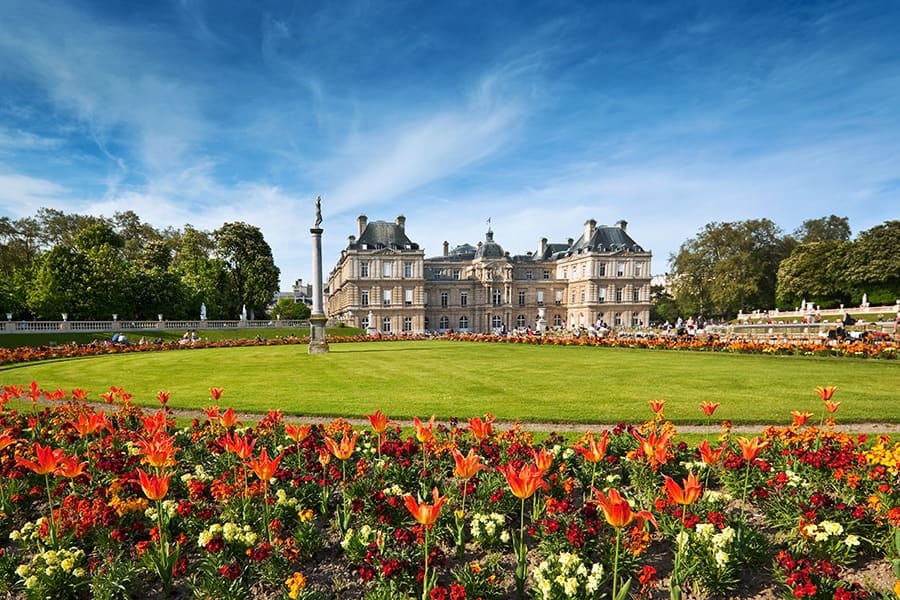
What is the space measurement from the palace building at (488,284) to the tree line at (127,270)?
13.5m

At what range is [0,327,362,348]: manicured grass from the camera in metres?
30.0

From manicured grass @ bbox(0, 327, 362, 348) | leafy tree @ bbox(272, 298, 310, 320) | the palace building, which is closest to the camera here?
manicured grass @ bbox(0, 327, 362, 348)

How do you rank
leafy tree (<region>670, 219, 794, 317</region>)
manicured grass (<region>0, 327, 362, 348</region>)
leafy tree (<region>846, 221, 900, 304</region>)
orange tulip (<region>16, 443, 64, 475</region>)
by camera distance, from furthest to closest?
leafy tree (<region>670, 219, 794, 317</region>) < leafy tree (<region>846, 221, 900, 304</region>) < manicured grass (<region>0, 327, 362, 348</region>) < orange tulip (<region>16, 443, 64, 475</region>)

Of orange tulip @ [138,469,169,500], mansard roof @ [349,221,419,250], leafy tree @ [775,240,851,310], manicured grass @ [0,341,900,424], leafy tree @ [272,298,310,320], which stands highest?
mansard roof @ [349,221,419,250]

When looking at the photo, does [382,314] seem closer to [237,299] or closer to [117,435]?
[237,299]

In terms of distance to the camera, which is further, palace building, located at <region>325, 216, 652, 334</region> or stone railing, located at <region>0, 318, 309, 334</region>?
palace building, located at <region>325, 216, 652, 334</region>

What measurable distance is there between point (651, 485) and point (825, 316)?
163ft

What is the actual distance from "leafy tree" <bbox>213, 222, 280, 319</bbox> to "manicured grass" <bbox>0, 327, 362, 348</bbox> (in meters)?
10.8

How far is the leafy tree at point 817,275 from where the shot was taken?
1909 inches

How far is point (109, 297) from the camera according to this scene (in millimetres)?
38344

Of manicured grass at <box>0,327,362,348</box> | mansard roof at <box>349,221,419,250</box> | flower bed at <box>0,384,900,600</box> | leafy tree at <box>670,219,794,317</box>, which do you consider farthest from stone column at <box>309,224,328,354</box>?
leafy tree at <box>670,219,794,317</box>

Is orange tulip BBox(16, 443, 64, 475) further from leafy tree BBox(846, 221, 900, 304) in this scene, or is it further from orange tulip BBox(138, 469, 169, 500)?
leafy tree BBox(846, 221, 900, 304)

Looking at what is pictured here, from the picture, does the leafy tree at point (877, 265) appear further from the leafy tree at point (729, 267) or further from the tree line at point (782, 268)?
the leafy tree at point (729, 267)

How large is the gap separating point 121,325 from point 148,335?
270 cm
